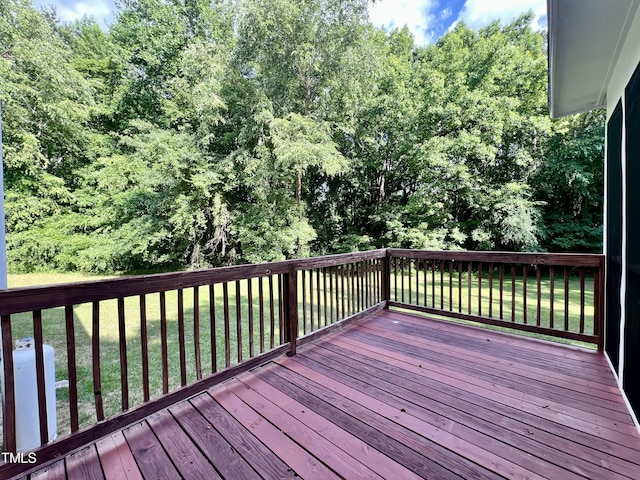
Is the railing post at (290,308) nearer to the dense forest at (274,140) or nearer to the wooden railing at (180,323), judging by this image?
the wooden railing at (180,323)

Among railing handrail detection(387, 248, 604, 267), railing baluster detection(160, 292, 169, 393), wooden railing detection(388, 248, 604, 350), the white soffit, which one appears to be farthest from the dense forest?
railing baluster detection(160, 292, 169, 393)

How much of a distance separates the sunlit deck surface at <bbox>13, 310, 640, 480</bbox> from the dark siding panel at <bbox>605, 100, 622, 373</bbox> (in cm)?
28

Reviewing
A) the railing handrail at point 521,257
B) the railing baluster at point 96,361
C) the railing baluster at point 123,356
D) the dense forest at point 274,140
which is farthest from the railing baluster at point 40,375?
the dense forest at point 274,140

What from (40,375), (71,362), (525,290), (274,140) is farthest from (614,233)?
(274,140)

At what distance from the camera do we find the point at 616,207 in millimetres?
2457

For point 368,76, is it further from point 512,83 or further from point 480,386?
point 480,386

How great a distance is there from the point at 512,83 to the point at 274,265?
415 inches

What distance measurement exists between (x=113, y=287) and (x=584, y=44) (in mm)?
3591

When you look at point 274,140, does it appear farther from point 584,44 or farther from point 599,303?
point 599,303

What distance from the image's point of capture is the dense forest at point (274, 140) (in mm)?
8398

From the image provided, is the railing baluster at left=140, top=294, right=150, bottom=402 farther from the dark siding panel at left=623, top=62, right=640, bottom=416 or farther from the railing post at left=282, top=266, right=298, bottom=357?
the dark siding panel at left=623, top=62, right=640, bottom=416

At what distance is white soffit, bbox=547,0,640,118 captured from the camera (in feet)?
6.09

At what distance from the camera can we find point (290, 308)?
2924mm

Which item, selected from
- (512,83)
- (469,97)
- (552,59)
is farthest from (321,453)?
(512,83)
